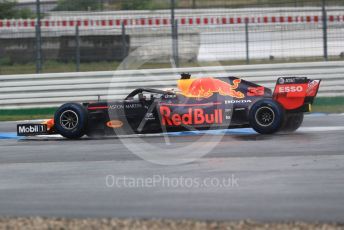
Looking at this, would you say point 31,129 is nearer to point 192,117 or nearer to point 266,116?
point 192,117

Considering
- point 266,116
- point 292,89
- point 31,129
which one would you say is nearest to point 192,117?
point 266,116

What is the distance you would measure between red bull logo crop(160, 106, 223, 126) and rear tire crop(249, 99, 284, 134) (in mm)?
551

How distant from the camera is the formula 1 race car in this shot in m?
12.8

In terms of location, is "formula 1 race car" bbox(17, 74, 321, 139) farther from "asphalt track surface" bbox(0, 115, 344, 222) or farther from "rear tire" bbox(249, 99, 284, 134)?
"asphalt track surface" bbox(0, 115, 344, 222)

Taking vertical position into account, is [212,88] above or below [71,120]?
above

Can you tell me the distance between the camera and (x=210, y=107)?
42.3 ft

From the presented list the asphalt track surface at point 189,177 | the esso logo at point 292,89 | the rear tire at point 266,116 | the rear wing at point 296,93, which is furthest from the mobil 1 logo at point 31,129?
the esso logo at point 292,89

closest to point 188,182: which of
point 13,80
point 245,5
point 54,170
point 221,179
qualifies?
point 221,179

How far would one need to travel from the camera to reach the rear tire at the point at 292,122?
13.3 m

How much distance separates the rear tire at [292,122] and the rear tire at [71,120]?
11.0ft

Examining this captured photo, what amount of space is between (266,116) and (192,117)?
1.19 metres

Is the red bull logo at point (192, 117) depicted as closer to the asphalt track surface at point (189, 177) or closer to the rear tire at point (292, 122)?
the asphalt track surface at point (189, 177)

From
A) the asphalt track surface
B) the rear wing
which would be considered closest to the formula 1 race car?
the rear wing

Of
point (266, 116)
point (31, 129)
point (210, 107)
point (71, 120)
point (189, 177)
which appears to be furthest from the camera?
point (31, 129)
